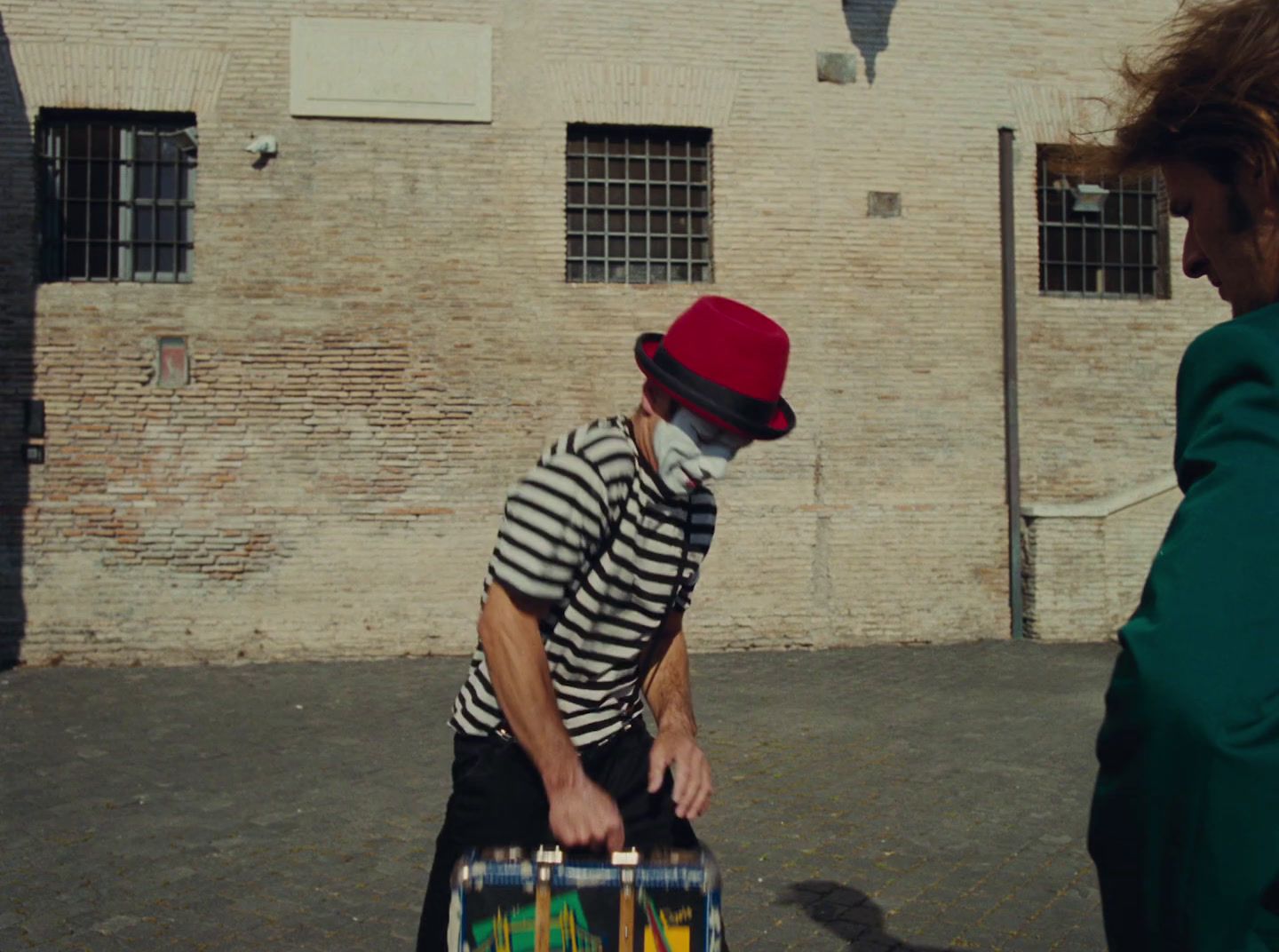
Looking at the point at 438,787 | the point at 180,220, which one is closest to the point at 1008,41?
the point at 180,220

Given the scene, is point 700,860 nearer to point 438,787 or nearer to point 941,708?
point 438,787

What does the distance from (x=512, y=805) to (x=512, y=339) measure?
924 cm

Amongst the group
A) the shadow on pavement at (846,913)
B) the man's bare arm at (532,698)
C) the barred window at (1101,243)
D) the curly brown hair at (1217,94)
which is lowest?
the shadow on pavement at (846,913)

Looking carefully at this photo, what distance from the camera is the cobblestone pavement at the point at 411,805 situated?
4.83m

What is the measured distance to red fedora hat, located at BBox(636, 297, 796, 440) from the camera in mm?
2512

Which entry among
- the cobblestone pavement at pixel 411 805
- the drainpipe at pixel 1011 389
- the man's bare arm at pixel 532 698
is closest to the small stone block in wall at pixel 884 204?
the drainpipe at pixel 1011 389

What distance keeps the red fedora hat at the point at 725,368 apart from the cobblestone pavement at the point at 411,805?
277 cm

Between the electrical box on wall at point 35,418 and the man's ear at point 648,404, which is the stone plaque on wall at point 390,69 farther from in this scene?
the man's ear at point 648,404

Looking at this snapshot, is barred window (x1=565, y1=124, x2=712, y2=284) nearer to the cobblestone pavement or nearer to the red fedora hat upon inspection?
the cobblestone pavement

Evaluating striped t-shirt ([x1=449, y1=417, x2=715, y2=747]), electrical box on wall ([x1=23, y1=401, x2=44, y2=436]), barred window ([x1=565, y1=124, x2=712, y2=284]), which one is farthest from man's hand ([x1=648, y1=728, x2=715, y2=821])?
electrical box on wall ([x1=23, y1=401, x2=44, y2=436])

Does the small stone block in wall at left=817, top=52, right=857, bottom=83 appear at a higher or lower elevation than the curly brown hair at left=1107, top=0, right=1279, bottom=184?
higher

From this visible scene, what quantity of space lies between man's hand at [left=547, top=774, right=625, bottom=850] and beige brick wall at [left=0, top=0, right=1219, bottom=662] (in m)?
9.18

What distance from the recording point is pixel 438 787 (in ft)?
22.8

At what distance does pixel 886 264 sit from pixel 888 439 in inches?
68.5
